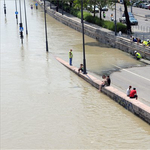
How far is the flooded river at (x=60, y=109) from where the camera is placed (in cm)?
1706

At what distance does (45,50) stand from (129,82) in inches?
667

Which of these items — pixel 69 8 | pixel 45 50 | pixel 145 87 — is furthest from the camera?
pixel 69 8

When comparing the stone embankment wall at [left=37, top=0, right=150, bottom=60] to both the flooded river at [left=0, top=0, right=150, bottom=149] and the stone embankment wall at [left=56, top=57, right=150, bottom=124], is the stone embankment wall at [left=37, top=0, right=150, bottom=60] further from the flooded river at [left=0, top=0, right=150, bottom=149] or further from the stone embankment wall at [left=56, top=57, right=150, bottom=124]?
the stone embankment wall at [left=56, top=57, right=150, bottom=124]

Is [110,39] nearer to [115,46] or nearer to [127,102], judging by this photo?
[115,46]

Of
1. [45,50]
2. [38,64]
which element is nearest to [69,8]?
[45,50]

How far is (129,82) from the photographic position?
2648 cm

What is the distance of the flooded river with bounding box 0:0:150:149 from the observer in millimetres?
17062

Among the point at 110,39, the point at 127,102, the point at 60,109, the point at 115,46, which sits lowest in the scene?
the point at 60,109

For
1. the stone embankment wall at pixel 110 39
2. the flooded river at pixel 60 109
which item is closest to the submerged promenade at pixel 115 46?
the stone embankment wall at pixel 110 39

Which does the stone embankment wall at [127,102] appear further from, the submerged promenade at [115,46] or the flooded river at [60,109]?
the flooded river at [60,109]

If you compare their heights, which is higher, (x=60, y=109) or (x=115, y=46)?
(x=115, y=46)

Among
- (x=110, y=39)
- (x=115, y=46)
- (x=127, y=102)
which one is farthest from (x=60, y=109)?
(x=110, y=39)

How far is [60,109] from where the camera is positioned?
21.3 metres

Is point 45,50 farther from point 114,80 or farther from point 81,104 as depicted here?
point 81,104
